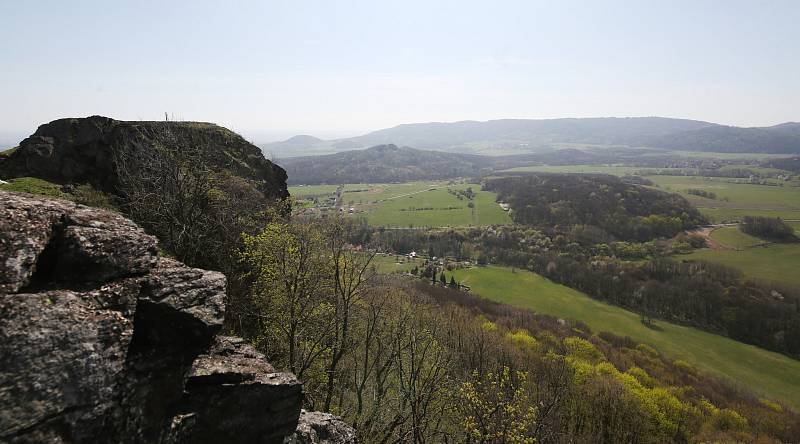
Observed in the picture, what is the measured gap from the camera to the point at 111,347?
27.6ft

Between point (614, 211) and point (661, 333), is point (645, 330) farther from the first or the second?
point (614, 211)

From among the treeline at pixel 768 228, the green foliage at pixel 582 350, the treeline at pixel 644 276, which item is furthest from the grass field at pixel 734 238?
the green foliage at pixel 582 350

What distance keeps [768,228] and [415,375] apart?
18118cm

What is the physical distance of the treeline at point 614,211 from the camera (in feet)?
511

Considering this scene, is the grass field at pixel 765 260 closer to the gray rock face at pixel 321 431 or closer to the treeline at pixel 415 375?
the treeline at pixel 415 375

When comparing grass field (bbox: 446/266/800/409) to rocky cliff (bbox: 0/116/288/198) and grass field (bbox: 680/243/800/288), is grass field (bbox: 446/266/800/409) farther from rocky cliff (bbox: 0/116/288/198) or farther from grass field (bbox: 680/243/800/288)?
rocky cliff (bbox: 0/116/288/198)

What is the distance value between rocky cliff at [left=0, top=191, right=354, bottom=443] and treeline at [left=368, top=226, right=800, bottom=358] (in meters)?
63.8

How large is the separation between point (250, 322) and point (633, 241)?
515 feet

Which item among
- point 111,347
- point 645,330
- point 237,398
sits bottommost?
point 645,330

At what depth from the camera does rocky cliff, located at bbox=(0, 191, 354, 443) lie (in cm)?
739

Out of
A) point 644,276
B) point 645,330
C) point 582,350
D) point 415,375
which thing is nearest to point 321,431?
point 415,375

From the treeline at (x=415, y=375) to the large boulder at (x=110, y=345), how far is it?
353 inches

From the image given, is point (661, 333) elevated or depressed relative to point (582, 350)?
depressed

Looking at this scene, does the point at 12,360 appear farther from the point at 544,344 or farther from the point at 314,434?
the point at 544,344
